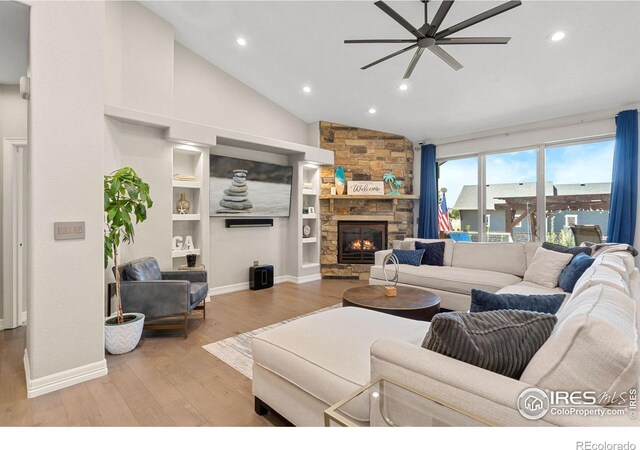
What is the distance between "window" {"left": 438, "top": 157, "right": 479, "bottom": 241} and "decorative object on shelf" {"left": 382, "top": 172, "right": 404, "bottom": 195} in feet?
3.16

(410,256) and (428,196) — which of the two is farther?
(428,196)

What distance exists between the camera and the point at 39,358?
216cm

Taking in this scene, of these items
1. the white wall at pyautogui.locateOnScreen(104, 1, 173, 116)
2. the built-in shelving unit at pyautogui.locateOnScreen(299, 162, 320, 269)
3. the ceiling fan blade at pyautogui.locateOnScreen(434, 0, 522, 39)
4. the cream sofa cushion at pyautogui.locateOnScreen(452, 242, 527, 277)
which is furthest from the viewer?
the built-in shelving unit at pyautogui.locateOnScreen(299, 162, 320, 269)

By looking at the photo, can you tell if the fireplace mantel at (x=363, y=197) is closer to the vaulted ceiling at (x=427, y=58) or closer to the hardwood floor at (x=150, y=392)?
the vaulted ceiling at (x=427, y=58)

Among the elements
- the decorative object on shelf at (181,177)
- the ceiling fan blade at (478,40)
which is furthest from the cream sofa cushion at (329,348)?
the decorative object on shelf at (181,177)

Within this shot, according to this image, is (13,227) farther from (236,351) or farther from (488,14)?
(488,14)

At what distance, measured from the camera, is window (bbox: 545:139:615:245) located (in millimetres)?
4836

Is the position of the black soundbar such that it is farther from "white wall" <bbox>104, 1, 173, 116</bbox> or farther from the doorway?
the doorway

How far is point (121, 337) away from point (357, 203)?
4.50 m

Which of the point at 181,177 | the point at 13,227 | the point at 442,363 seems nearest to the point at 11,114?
the point at 13,227

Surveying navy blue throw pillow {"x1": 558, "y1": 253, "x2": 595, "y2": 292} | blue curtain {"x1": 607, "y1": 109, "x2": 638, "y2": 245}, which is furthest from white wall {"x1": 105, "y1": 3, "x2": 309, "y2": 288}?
blue curtain {"x1": 607, "y1": 109, "x2": 638, "y2": 245}

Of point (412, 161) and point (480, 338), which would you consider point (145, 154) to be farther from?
point (412, 161)

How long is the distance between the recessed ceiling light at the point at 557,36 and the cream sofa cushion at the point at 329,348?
3.41 meters

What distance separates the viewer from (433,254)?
459 centimetres
